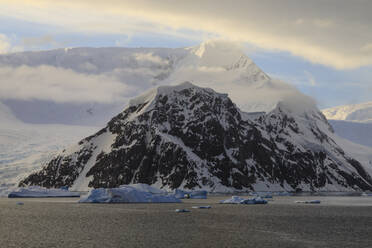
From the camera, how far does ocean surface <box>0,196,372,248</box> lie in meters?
101

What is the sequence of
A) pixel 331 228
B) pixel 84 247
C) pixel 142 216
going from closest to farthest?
1. pixel 84 247
2. pixel 331 228
3. pixel 142 216

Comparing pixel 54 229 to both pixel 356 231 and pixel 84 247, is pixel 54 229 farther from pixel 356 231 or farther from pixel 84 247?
pixel 356 231

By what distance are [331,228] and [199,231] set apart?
1229 inches

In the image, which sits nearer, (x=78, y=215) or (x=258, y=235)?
(x=258, y=235)

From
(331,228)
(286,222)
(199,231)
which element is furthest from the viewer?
(286,222)

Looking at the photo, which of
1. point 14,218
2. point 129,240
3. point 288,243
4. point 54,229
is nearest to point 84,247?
point 129,240

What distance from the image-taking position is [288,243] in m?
101

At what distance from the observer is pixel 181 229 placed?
121750 mm

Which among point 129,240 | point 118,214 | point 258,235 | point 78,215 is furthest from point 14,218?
point 258,235

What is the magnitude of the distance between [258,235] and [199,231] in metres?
13.0

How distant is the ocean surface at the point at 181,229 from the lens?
10131 cm

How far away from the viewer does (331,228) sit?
4978 inches

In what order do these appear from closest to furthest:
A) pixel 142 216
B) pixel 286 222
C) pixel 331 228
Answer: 1. pixel 331 228
2. pixel 286 222
3. pixel 142 216

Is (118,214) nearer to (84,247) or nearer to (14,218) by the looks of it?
(14,218)
